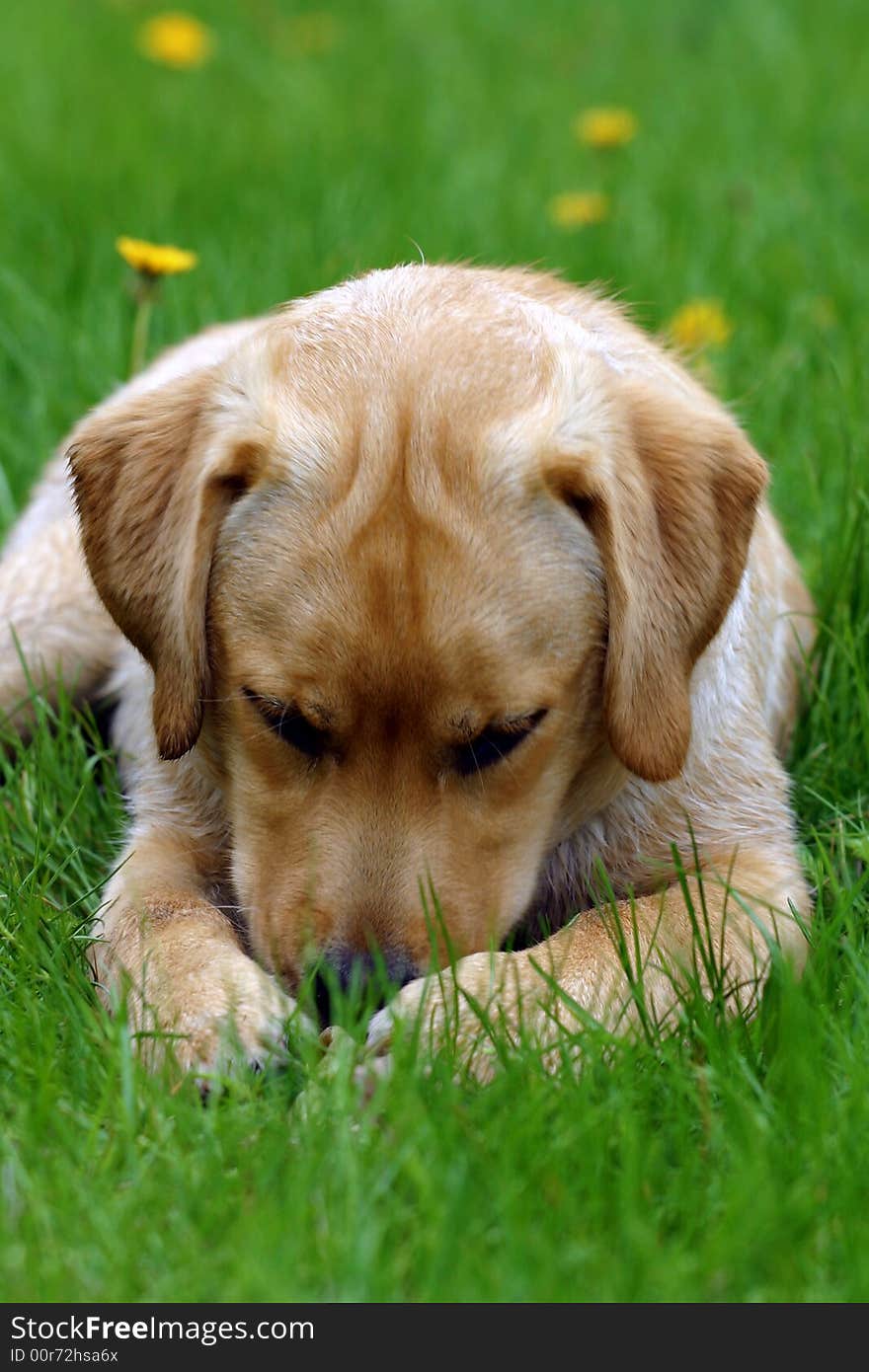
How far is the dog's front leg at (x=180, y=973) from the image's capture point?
3.09 meters

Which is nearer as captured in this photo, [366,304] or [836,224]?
[366,304]

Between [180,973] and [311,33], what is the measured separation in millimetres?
8408

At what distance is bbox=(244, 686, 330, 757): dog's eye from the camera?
3234mm

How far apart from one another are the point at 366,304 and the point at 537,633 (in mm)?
848

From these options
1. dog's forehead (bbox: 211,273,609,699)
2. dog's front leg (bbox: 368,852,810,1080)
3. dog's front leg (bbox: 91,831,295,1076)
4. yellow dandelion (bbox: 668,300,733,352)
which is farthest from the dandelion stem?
dog's front leg (bbox: 368,852,810,1080)

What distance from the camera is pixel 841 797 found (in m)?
4.11

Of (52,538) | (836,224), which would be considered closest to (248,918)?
(52,538)

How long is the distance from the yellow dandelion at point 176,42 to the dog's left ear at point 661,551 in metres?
5.99

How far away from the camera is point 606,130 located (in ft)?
25.0

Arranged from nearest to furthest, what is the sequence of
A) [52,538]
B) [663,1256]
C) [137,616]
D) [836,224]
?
1. [663,1256]
2. [137,616]
3. [52,538]
4. [836,224]

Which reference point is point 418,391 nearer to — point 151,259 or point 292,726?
point 292,726

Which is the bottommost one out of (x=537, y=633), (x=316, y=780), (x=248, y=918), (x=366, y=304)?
(x=248, y=918)

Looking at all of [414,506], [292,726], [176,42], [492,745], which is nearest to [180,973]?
[292,726]

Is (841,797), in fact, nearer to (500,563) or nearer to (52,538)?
(500,563)
